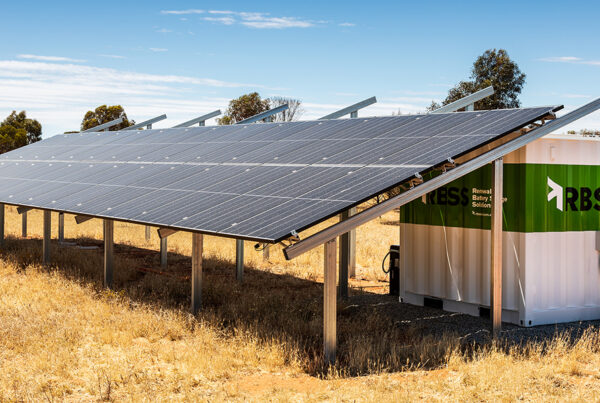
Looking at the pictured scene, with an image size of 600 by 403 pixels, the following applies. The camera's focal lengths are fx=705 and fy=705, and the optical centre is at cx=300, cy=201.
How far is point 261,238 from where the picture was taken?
33.0 feet

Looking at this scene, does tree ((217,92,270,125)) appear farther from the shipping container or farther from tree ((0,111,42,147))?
the shipping container

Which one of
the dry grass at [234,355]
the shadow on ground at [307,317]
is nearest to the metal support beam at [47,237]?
the shadow on ground at [307,317]

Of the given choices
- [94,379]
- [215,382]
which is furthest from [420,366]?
[94,379]

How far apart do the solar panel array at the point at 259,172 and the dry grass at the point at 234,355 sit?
2.00 meters

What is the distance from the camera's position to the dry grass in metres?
9.62

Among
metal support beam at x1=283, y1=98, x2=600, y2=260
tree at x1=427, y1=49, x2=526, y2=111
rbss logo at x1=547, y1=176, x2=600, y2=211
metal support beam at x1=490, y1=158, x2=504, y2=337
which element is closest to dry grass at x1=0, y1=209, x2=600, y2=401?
metal support beam at x1=490, y1=158, x2=504, y2=337

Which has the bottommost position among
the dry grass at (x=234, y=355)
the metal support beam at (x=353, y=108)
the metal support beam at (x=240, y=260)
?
the dry grass at (x=234, y=355)

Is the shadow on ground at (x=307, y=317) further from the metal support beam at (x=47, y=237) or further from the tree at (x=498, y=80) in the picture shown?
the tree at (x=498, y=80)

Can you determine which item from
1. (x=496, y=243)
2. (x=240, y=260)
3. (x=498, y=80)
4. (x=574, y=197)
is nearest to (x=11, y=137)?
(x=498, y=80)

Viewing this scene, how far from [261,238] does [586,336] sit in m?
6.42

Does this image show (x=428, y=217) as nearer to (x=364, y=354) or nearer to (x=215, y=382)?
(x=364, y=354)

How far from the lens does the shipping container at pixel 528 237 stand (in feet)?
45.6

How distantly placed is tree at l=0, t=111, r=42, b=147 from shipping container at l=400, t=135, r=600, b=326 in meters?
72.9

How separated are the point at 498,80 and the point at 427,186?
4208cm
